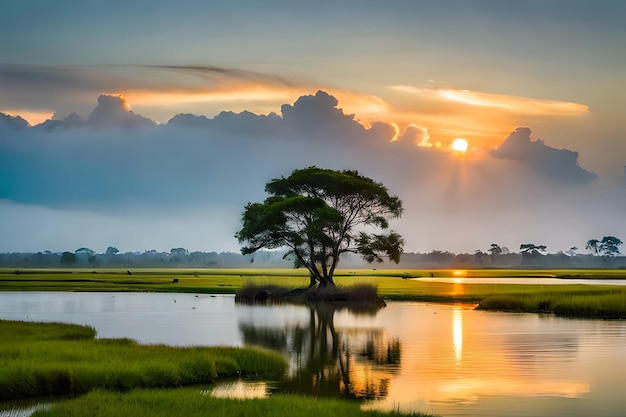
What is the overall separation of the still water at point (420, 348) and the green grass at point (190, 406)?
9.56ft

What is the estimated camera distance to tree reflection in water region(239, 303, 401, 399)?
104 ft

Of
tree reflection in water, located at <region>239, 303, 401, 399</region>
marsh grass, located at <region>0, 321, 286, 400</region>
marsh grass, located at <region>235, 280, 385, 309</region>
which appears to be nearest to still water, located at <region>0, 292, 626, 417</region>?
tree reflection in water, located at <region>239, 303, 401, 399</region>

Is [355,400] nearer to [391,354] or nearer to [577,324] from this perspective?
[391,354]

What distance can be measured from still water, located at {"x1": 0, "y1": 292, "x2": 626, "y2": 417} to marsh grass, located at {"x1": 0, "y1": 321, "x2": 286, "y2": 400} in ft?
8.73

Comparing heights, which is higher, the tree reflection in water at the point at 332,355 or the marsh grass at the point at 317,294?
the marsh grass at the point at 317,294

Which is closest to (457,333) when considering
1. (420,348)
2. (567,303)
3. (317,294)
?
(420,348)

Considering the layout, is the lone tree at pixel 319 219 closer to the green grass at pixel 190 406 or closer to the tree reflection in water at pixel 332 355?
the tree reflection in water at pixel 332 355

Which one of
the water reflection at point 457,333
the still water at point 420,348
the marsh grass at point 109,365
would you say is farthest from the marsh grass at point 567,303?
the marsh grass at point 109,365

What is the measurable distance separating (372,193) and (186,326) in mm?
43089

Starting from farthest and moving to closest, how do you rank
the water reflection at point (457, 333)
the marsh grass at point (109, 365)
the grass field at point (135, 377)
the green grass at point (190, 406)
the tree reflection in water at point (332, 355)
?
the water reflection at point (457, 333)
the tree reflection in water at point (332, 355)
the marsh grass at point (109, 365)
the grass field at point (135, 377)
the green grass at point (190, 406)

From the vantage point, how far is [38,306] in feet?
261

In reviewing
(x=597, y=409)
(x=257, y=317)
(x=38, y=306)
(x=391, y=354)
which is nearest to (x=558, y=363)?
(x=391, y=354)

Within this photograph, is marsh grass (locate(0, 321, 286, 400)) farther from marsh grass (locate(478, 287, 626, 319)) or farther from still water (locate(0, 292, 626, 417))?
marsh grass (locate(478, 287, 626, 319))

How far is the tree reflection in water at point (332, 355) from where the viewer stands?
31844 millimetres
